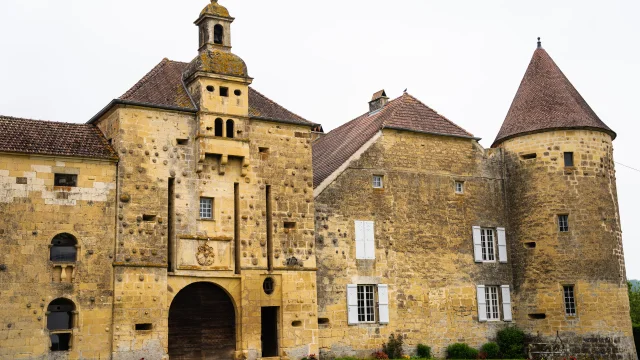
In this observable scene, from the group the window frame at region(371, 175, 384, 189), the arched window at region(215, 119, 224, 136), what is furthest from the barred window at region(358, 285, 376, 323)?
the arched window at region(215, 119, 224, 136)

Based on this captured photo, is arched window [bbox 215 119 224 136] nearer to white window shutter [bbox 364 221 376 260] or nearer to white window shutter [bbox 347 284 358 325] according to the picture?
white window shutter [bbox 364 221 376 260]

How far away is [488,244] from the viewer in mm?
32938

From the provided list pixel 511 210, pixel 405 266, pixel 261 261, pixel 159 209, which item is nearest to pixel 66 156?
pixel 159 209

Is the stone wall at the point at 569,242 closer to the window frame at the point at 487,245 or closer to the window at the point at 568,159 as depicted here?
the window at the point at 568,159

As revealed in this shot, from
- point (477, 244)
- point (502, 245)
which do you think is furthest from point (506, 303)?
point (477, 244)

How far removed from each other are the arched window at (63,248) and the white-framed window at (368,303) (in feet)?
33.8

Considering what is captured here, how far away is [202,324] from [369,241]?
7434 millimetres

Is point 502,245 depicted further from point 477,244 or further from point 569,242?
point 569,242

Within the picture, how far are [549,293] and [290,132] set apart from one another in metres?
12.6

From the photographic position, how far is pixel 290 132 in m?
28.8

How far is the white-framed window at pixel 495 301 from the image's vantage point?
1262 inches

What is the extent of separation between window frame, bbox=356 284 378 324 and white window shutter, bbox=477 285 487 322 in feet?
16.2

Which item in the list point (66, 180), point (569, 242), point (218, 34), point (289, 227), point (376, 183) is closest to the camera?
point (66, 180)

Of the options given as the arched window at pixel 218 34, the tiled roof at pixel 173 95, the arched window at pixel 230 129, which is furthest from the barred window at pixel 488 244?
the arched window at pixel 218 34
